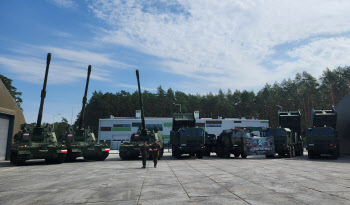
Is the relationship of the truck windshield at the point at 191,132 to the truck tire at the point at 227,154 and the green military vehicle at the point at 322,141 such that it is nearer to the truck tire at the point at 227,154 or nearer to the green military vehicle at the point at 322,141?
the truck tire at the point at 227,154

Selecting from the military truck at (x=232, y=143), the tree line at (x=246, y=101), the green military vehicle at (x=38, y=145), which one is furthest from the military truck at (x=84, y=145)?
the tree line at (x=246, y=101)

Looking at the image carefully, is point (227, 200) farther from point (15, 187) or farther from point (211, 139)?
point (211, 139)

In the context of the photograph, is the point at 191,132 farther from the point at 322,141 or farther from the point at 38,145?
the point at 38,145

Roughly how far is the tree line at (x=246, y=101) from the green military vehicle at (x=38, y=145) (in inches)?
2316

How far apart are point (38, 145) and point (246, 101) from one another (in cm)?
7254

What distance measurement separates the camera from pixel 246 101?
82.7 m

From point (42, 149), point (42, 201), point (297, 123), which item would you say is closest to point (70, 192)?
point (42, 201)

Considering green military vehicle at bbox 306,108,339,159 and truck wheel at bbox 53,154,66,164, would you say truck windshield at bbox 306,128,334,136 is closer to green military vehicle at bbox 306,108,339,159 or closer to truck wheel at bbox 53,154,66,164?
green military vehicle at bbox 306,108,339,159

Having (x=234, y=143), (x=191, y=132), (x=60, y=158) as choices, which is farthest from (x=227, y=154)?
(x=60, y=158)

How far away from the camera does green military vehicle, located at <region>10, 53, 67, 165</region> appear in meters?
16.3

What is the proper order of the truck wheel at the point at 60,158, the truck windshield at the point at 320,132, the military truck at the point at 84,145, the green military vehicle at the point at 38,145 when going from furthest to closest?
the truck windshield at the point at 320,132
the military truck at the point at 84,145
the truck wheel at the point at 60,158
the green military vehicle at the point at 38,145

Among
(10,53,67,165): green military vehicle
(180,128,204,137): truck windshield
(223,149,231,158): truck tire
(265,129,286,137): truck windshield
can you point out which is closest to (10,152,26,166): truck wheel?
(10,53,67,165): green military vehicle

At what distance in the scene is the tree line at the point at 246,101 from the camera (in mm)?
65375

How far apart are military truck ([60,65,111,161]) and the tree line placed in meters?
55.1
